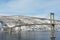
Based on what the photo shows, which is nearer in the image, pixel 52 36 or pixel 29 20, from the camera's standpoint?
pixel 52 36

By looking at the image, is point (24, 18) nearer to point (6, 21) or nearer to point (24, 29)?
point (6, 21)

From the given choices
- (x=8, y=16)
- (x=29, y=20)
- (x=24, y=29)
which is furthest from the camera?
(x=24, y=29)

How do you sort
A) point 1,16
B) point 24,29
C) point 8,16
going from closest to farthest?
point 8,16 → point 1,16 → point 24,29

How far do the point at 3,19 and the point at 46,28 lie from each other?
57.1 m

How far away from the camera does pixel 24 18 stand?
110125 millimetres

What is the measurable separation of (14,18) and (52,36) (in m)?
100

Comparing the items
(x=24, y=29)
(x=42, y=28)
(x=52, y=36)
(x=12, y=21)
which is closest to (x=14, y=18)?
(x=12, y=21)

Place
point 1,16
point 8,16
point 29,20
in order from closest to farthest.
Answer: point 29,20, point 8,16, point 1,16

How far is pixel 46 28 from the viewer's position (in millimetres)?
167625

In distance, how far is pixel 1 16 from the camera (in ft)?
403

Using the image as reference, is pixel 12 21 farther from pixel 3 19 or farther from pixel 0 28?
pixel 0 28

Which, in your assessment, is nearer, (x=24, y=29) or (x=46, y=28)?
(x=24, y=29)

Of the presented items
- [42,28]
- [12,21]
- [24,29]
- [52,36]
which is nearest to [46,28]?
[42,28]

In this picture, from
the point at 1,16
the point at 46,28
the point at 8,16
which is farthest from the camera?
the point at 46,28
